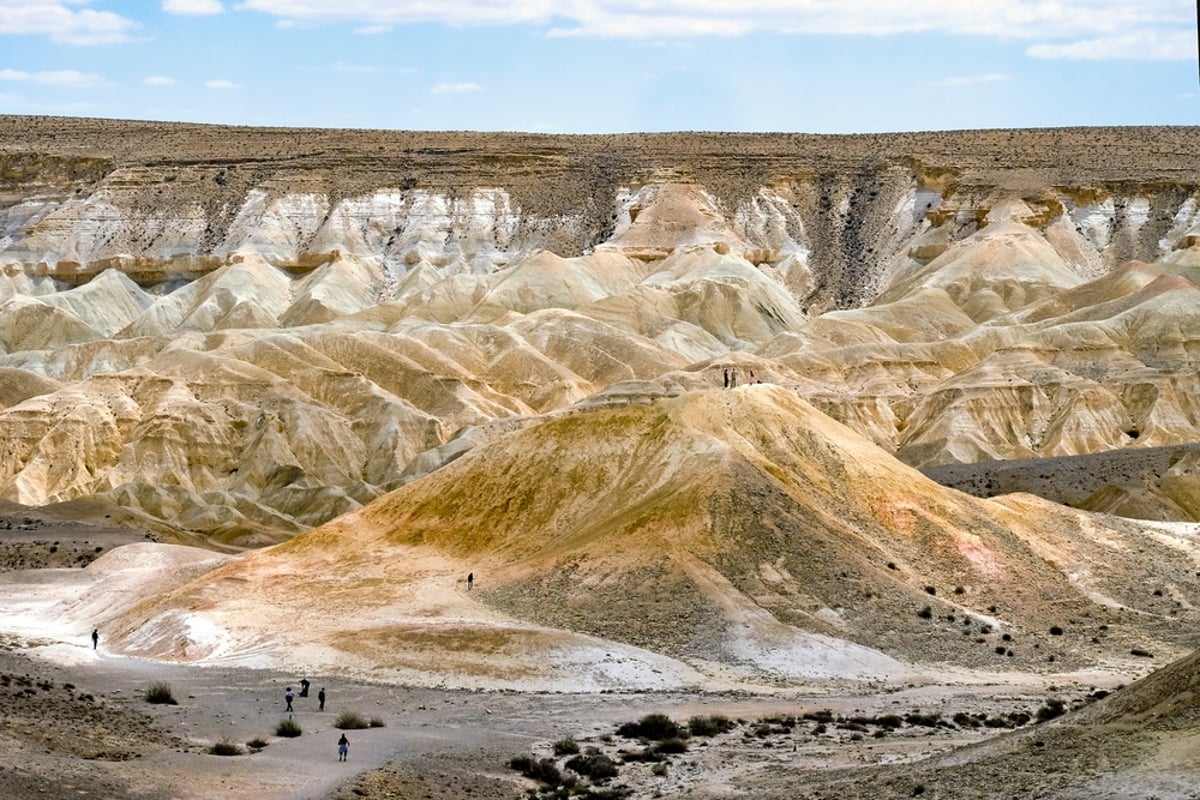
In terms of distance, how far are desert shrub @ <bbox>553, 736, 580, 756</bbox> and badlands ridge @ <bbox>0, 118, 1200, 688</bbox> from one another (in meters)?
9.72

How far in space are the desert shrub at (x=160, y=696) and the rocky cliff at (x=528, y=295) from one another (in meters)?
47.2

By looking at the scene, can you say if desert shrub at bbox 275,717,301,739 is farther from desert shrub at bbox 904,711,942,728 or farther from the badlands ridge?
desert shrub at bbox 904,711,942,728

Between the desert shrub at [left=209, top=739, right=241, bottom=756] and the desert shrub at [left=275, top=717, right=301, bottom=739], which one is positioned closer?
the desert shrub at [left=209, top=739, right=241, bottom=756]

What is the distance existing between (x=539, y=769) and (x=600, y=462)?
30077mm

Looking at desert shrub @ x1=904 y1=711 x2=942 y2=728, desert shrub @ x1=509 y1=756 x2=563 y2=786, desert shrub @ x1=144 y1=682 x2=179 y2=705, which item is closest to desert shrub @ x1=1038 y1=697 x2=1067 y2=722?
desert shrub @ x1=904 y1=711 x2=942 y2=728

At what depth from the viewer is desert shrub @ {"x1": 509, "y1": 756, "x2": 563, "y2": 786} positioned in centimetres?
4591

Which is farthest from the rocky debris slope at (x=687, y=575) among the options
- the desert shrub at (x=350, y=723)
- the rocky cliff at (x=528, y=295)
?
the rocky cliff at (x=528, y=295)

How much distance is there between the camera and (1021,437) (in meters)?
125

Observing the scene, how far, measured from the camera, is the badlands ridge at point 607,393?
218 feet

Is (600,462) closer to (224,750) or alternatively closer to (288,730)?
(288,730)

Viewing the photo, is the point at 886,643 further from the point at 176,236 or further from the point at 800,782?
the point at 176,236

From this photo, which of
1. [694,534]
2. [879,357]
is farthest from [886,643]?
[879,357]

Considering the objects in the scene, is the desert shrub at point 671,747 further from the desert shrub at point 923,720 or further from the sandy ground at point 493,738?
the desert shrub at point 923,720

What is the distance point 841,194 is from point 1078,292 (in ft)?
120
